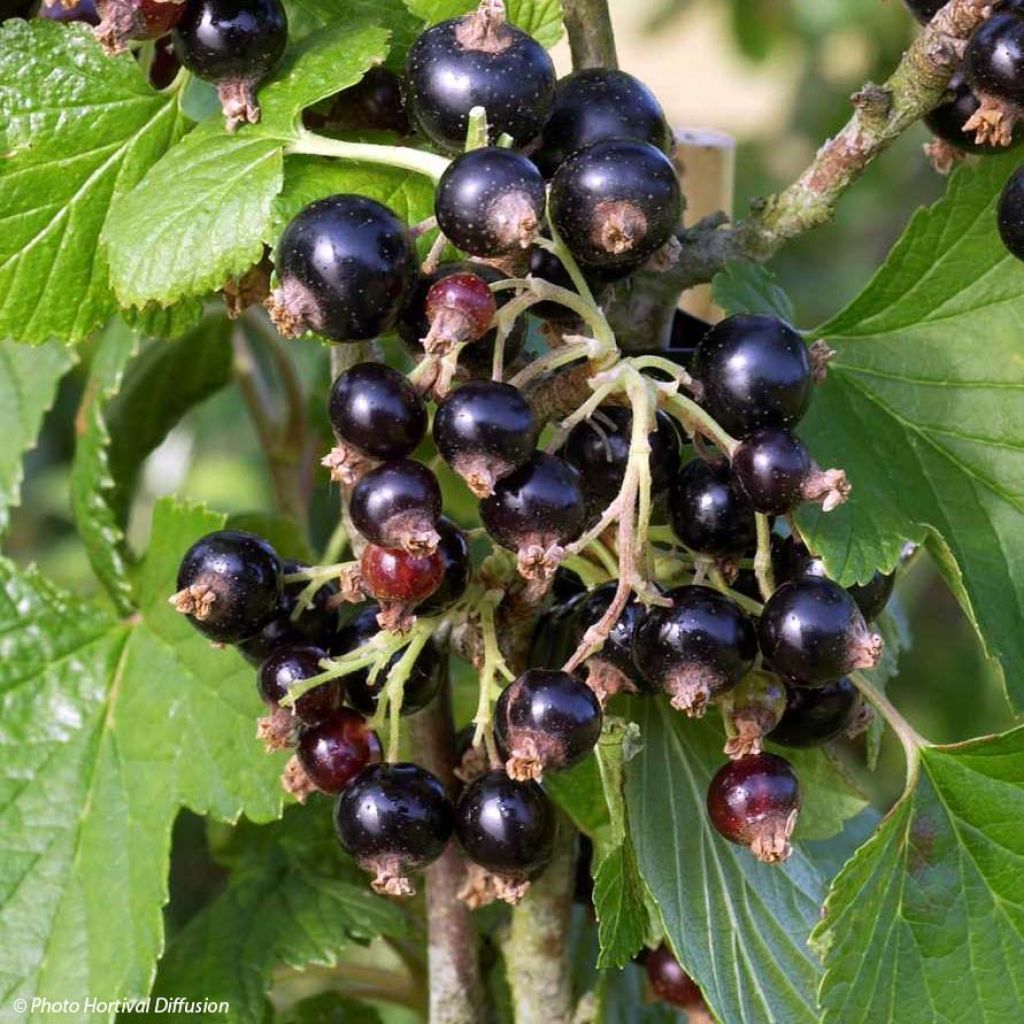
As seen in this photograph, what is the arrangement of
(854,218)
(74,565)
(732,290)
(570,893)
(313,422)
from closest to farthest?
(732,290)
(570,893)
(313,422)
(74,565)
(854,218)

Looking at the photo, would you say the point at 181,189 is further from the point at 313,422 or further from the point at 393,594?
the point at 313,422

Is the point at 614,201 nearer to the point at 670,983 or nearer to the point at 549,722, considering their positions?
the point at 549,722

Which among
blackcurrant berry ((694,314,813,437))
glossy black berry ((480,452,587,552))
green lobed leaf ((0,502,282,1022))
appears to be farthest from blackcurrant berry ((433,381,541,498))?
green lobed leaf ((0,502,282,1022))

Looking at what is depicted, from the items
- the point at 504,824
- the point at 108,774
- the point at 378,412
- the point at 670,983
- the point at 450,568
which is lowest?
the point at 670,983

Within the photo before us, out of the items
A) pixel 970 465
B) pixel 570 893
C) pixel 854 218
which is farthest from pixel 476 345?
pixel 854 218

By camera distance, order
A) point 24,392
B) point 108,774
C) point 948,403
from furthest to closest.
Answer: point 24,392
point 108,774
point 948,403

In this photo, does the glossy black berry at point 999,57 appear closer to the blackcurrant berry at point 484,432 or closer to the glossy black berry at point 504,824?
the blackcurrant berry at point 484,432

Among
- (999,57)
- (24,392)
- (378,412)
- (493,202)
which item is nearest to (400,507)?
(378,412)

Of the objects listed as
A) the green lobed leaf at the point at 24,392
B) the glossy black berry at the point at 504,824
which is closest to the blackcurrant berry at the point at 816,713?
the glossy black berry at the point at 504,824
